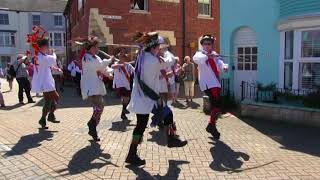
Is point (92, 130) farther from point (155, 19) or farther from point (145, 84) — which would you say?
point (155, 19)

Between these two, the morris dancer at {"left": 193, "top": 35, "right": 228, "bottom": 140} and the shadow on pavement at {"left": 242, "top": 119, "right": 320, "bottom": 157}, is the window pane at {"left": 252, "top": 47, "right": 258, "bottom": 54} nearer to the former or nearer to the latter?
the shadow on pavement at {"left": 242, "top": 119, "right": 320, "bottom": 157}

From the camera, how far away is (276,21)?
10.5m

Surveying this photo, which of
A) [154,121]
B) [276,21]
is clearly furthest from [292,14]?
[154,121]

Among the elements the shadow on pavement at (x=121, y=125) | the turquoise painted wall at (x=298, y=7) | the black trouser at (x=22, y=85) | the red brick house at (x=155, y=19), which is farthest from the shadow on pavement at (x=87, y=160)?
the red brick house at (x=155, y=19)

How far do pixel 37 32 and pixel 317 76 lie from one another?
6.55 metres

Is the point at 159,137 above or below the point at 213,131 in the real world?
below

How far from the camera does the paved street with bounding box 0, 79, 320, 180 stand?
5.63 metres

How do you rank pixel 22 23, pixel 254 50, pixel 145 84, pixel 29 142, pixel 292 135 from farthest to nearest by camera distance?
1. pixel 22 23
2. pixel 254 50
3. pixel 292 135
4. pixel 29 142
5. pixel 145 84

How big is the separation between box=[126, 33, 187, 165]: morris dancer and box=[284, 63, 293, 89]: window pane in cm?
542

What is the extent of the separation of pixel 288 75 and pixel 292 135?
2.75 metres

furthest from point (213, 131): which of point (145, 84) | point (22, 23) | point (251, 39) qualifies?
point (22, 23)

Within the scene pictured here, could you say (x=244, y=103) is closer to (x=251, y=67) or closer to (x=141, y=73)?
(x=251, y=67)

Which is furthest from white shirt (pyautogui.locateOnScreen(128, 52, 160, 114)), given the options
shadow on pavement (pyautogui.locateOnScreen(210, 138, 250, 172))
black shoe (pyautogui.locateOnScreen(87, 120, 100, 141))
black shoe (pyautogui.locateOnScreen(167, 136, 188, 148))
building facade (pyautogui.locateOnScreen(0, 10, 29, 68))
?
building facade (pyautogui.locateOnScreen(0, 10, 29, 68))

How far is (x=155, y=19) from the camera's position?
2028 centimetres
